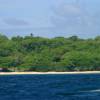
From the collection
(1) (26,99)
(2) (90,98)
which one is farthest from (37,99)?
(2) (90,98)

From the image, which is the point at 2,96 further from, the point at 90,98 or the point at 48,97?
the point at 90,98

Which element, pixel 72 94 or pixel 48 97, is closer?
pixel 48 97

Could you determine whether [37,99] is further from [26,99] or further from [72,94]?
[72,94]

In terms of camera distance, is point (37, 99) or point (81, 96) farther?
point (81, 96)

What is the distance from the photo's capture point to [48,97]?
86000mm

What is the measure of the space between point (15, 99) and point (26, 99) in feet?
4.87

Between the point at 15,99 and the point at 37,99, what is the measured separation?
10.0ft

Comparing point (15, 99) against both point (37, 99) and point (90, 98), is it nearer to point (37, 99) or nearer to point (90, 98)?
point (37, 99)

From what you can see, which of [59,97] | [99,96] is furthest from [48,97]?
[99,96]

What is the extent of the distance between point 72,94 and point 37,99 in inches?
449

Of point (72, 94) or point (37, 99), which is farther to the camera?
point (72, 94)

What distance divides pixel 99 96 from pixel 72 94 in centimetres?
646

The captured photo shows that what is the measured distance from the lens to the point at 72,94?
305 ft

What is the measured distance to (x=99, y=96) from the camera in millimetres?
87688
